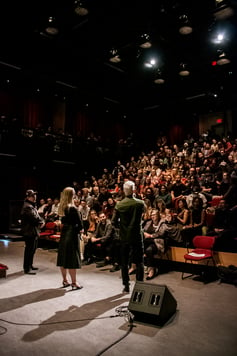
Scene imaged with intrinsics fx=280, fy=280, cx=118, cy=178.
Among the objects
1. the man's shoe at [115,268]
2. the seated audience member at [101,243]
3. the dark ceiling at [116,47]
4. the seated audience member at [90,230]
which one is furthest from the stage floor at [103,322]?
the dark ceiling at [116,47]

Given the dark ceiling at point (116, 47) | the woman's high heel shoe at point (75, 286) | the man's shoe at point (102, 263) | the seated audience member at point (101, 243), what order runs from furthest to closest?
the dark ceiling at point (116, 47) → the seated audience member at point (101, 243) → the man's shoe at point (102, 263) → the woman's high heel shoe at point (75, 286)

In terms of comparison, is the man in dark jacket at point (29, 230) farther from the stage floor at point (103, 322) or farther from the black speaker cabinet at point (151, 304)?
the black speaker cabinet at point (151, 304)

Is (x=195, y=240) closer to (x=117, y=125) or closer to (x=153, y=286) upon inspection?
(x=153, y=286)

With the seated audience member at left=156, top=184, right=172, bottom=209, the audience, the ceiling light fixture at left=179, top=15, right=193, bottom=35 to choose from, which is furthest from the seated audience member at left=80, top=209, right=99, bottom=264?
the ceiling light fixture at left=179, top=15, right=193, bottom=35

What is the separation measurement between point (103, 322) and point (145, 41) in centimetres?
914

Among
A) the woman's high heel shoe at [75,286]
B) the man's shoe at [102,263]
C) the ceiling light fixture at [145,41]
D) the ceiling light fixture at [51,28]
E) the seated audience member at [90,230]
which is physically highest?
the ceiling light fixture at [51,28]

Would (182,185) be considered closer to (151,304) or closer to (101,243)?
(101,243)

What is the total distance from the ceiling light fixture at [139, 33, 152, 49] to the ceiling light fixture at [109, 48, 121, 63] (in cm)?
119

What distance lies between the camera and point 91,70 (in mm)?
12461

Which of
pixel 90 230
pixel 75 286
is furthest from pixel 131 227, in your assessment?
pixel 90 230

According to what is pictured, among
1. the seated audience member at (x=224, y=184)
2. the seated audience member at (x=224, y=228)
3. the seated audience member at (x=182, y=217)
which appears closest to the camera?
the seated audience member at (x=224, y=228)

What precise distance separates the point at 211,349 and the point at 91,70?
1200 centimetres

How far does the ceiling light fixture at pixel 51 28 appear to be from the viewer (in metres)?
8.82

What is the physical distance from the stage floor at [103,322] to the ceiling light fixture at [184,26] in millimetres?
7411
